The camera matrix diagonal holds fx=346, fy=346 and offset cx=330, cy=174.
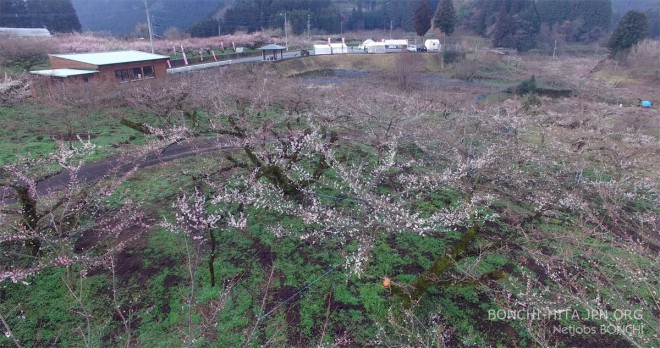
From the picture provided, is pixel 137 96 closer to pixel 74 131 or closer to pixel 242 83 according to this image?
pixel 74 131

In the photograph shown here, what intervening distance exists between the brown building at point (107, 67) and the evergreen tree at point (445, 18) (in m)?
40.3

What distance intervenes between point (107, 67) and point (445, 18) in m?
44.8

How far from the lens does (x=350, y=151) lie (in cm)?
1712

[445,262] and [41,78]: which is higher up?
[41,78]

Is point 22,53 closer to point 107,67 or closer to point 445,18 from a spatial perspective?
point 107,67

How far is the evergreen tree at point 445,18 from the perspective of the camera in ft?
164

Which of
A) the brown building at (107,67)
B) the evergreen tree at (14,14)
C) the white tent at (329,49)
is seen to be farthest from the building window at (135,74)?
the evergreen tree at (14,14)

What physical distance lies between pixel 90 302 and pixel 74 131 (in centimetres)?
1343

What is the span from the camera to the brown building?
71.5 feet

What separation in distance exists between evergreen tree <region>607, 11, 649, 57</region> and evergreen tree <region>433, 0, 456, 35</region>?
19.8 m

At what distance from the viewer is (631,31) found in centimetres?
3988

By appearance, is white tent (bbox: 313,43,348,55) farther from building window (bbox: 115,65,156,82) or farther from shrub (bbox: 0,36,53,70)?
shrub (bbox: 0,36,53,70)

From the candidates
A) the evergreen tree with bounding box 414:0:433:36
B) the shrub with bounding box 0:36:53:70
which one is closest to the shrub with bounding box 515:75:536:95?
the evergreen tree with bounding box 414:0:433:36

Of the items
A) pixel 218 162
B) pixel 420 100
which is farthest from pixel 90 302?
pixel 420 100
